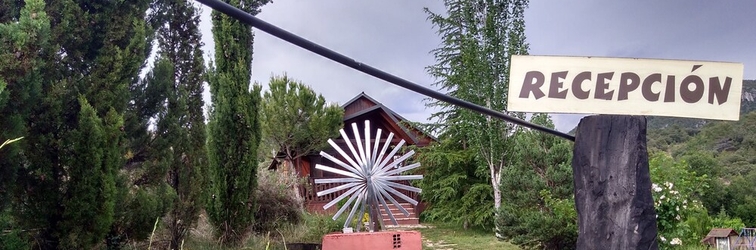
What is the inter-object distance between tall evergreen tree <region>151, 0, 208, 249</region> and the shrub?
214cm

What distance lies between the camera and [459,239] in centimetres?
1187

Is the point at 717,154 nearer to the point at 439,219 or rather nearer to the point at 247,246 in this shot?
the point at 439,219

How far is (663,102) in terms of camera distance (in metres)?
1.59

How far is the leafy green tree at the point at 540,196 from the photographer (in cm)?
939

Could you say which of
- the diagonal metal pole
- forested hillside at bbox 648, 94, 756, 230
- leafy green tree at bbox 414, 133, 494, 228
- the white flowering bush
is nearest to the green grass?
leafy green tree at bbox 414, 133, 494, 228

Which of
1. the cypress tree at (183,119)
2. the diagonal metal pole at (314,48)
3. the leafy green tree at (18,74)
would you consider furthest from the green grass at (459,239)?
the diagonal metal pole at (314,48)

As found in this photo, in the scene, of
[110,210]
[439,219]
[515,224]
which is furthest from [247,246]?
[439,219]

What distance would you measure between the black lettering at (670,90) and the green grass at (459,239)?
8.59 metres

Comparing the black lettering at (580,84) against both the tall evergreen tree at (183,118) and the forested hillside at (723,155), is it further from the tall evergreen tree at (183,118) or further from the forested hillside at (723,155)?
the forested hillside at (723,155)

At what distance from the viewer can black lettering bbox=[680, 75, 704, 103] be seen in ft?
5.19

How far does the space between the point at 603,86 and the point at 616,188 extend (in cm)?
32

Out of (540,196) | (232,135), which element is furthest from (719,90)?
(540,196)

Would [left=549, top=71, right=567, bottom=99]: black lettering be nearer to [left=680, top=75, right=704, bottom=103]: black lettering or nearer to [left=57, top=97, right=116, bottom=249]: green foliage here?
[left=680, top=75, right=704, bottom=103]: black lettering

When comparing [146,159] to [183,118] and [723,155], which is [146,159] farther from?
[723,155]
